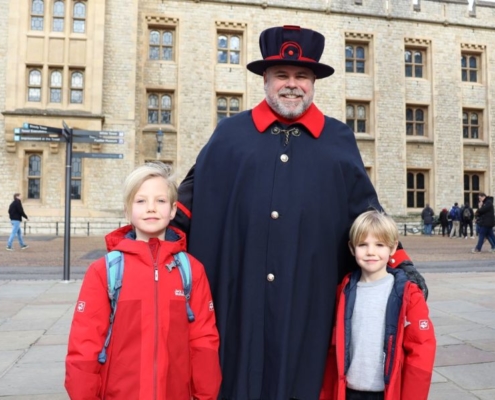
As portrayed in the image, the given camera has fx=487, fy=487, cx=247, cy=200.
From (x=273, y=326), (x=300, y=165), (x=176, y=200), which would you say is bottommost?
(x=273, y=326)

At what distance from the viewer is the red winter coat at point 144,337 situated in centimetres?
182

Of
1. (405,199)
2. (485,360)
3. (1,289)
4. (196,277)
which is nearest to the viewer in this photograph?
(196,277)

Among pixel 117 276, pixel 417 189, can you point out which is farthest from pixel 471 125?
pixel 117 276

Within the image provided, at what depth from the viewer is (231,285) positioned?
2.18 m

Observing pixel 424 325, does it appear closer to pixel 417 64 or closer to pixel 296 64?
pixel 296 64

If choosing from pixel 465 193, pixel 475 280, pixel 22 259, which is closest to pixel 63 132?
pixel 22 259

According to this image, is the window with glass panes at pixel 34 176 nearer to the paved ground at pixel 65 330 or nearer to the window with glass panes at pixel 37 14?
the window with glass panes at pixel 37 14

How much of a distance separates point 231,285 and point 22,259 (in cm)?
1033

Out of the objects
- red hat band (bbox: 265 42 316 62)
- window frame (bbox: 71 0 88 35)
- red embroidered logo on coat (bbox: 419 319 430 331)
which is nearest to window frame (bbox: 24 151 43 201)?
window frame (bbox: 71 0 88 35)

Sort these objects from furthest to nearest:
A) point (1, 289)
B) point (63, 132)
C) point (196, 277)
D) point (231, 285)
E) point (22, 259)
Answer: point (22, 259)
point (63, 132)
point (1, 289)
point (231, 285)
point (196, 277)

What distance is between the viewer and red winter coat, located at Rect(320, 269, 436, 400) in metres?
1.95

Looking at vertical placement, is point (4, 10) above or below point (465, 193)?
above

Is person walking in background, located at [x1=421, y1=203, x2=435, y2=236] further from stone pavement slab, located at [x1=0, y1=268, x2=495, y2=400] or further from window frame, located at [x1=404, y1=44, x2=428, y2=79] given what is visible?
stone pavement slab, located at [x1=0, y1=268, x2=495, y2=400]

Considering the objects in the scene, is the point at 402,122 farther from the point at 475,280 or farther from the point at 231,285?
the point at 231,285
